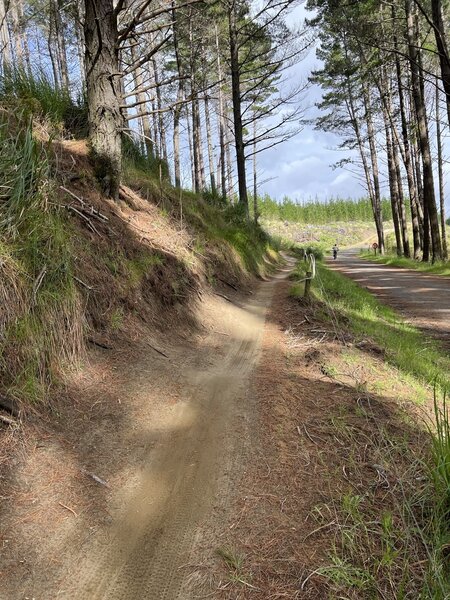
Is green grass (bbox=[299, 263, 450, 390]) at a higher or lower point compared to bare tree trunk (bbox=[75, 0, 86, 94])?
lower

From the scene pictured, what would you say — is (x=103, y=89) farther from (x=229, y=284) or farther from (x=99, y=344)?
(x=229, y=284)

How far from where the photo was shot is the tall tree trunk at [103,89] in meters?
5.16

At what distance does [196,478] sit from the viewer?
8.60 feet

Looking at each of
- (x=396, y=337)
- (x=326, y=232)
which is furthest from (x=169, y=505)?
(x=326, y=232)

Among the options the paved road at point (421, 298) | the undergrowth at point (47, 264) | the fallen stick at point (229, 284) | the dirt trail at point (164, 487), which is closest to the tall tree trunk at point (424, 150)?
the paved road at point (421, 298)

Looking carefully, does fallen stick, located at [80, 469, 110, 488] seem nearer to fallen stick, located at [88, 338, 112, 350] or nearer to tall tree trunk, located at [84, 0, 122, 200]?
fallen stick, located at [88, 338, 112, 350]

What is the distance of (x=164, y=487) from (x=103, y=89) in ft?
16.2

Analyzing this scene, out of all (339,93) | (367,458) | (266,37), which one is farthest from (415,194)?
(367,458)

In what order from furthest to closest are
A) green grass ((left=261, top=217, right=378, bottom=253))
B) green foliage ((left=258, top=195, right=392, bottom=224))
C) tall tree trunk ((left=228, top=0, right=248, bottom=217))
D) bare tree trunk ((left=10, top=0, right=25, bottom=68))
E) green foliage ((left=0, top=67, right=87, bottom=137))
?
green foliage ((left=258, top=195, right=392, bottom=224)), green grass ((left=261, top=217, right=378, bottom=253)), bare tree trunk ((left=10, top=0, right=25, bottom=68)), tall tree trunk ((left=228, top=0, right=248, bottom=217)), green foliage ((left=0, top=67, right=87, bottom=137))

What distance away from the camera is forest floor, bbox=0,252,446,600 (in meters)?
1.94

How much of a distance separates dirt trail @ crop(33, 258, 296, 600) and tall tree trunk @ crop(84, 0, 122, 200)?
9.33 ft

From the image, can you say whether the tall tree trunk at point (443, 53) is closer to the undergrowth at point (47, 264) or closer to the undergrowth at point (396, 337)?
the undergrowth at point (396, 337)

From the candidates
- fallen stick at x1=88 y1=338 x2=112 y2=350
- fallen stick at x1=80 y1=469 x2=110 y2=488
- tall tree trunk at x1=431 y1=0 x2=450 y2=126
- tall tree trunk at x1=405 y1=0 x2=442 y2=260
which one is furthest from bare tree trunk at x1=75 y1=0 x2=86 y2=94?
tall tree trunk at x1=405 y1=0 x2=442 y2=260

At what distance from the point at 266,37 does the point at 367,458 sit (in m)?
16.1
